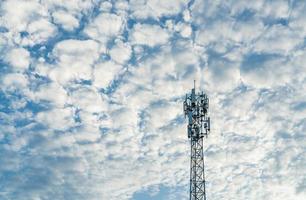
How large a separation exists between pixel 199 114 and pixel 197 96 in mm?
2306

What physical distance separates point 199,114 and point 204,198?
10890mm

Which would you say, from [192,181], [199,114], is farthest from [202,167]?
[199,114]

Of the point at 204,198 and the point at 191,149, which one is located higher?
the point at 191,149

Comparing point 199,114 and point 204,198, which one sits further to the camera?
point 199,114

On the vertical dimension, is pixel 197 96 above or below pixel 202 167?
above

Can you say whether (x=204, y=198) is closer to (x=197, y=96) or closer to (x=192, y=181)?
(x=192, y=181)

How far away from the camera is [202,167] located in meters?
69.1

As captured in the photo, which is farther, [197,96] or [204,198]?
[197,96]

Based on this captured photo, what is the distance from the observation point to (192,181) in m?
68.4

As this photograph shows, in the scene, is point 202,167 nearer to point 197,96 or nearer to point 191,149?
point 191,149

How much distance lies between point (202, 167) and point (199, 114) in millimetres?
7021

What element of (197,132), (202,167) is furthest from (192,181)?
(197,132)

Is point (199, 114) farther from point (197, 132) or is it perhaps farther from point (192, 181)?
point (192, 181)

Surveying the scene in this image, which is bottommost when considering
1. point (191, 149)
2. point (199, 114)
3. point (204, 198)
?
point (204, 198)
